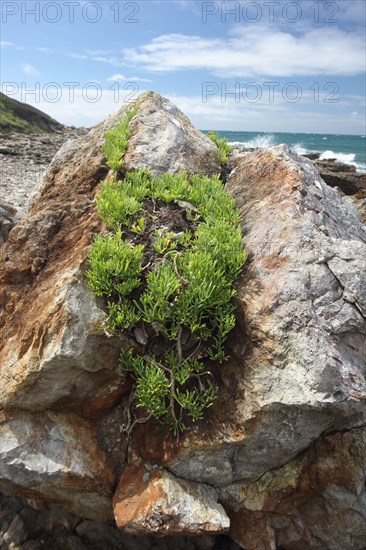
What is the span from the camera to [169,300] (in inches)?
213

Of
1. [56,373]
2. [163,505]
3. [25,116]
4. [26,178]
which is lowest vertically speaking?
[163,505]

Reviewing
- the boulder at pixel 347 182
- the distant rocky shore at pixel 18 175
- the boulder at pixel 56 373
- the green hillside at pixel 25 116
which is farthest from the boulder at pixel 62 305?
the green hillside at pixel 25 116

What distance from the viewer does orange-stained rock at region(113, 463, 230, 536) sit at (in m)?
4.83

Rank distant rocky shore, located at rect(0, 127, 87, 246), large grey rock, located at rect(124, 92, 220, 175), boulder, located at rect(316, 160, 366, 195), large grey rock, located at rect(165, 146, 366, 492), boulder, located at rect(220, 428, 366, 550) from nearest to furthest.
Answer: large grey rock, located at rect(165, 146, 366, 492) → boulder, located at rect(220, 428, 366, 550) → large grey rock, located at rect(124, 92, 220, 175) → distant rocky shore, located at rect(0, 127, 87, 246) → boulder, located at rect(316, 160, 366, 195)

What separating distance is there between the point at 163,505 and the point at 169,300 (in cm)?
235

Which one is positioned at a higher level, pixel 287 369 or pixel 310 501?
pixel 287 369

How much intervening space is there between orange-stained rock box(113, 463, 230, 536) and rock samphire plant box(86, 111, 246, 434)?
645mm

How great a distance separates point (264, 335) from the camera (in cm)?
505

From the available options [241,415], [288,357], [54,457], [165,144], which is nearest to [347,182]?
[165,144]

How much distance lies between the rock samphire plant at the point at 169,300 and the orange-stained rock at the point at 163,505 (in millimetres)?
645

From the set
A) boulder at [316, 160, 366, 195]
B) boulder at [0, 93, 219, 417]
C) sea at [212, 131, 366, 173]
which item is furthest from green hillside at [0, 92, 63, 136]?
boulder at [0, 93, 219, 417]

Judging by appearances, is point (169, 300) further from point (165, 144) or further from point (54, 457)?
point (165, 144)

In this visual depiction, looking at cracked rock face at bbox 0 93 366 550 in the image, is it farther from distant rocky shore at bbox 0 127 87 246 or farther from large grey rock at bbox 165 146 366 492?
distant rocky shore at bbox 0 127 87 246

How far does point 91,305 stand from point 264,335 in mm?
2136
